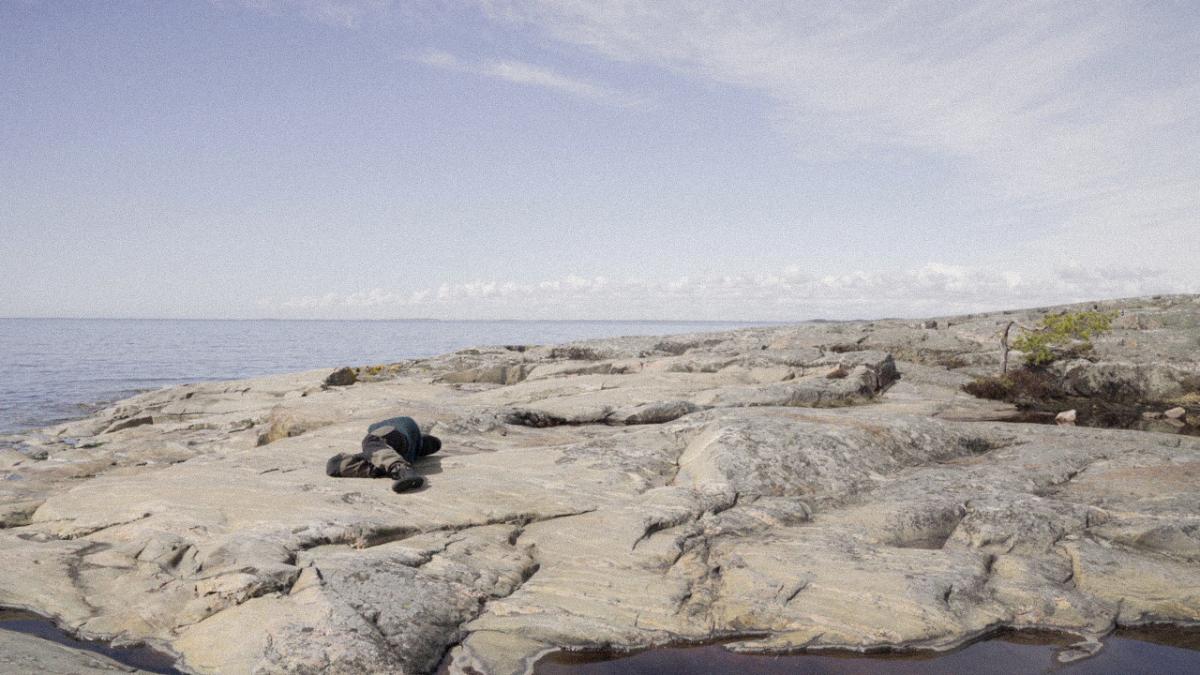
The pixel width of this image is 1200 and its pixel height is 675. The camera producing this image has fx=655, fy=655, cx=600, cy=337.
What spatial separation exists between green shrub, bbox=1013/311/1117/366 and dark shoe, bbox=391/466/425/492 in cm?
2372

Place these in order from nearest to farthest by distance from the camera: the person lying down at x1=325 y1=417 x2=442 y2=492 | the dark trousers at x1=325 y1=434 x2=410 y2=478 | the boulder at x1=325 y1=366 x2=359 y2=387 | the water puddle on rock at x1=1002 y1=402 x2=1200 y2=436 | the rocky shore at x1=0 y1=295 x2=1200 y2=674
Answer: the rocky shore at x1=0 y1=295 x2=1200 y2=674 < the person lying down at x1=325 y1=417 x2=442 y2=492 < the dark trousers at x1=325 y1=434 x2=410 y2=478 < the water puddle on rock at x1=1002 y1=402 x2=1200 y2=436 < the boulder at x1=325 y1=366 x2=359 y2=387

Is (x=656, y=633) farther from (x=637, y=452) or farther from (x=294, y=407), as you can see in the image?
(x=294, y=407)

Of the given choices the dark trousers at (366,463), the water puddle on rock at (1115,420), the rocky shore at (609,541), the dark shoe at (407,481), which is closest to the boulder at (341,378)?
the rocky shore at (609,541)

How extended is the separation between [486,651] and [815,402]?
14264 mm

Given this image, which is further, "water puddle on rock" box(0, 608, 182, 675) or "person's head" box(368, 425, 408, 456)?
"person's head" box(368, 425, 408, 456)

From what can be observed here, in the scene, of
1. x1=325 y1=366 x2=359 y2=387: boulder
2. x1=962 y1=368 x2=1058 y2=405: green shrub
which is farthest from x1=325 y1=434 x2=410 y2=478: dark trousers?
x1=325 y1=366 x2=359 y2=387: boulder

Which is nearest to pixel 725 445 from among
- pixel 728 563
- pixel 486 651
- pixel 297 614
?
pixel 728 563

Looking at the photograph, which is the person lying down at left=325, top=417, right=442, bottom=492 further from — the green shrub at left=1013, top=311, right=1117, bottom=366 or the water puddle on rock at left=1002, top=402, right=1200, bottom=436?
the green shrub at left=1013, top=311, right=1117, bottom=366

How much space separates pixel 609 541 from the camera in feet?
28.0

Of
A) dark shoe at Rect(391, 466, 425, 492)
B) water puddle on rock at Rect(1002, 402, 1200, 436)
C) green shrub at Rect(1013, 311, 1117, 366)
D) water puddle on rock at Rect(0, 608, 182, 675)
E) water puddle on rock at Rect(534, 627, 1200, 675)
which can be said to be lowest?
water puddle on rock at Rect(534, 627, 1200, 675)

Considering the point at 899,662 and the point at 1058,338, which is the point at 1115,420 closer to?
the point at 1058,338

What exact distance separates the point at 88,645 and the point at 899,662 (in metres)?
8.01

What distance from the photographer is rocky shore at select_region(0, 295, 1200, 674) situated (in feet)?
22.1

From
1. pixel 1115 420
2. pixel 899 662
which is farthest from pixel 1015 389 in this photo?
pixel 899 662
